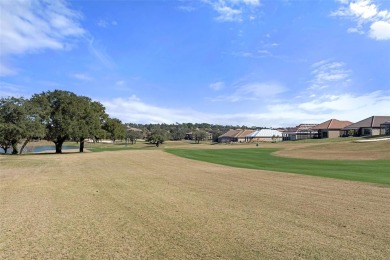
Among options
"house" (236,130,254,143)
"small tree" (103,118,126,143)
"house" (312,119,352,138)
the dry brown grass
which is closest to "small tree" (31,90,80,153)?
"small tree" (103,118,126,143)

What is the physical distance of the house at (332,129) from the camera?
12031cm

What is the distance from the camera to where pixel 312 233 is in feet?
27.6

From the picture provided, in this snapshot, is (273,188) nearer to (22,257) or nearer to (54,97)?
(22,257)

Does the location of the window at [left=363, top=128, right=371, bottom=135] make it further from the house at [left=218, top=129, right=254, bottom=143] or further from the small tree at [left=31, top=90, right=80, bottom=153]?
the small tree at [left=31, top=90, right=80, bottom=153]

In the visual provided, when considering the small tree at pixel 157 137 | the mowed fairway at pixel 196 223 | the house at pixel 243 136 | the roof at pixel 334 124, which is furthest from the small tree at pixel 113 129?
the house at pixel 243 136

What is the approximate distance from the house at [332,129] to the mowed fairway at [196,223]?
11108 cm

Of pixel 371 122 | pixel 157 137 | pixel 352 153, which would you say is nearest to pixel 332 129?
pixel 371 122

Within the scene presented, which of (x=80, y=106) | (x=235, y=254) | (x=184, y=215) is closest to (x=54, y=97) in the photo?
(x=80, y=106)

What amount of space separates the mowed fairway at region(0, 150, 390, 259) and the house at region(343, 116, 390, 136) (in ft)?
325

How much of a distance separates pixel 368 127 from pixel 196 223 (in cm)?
10912

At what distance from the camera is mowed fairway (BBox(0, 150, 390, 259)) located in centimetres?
717

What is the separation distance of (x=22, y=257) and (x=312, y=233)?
6.44 m

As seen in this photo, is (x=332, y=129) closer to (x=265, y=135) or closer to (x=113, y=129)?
(x=265, y=135)

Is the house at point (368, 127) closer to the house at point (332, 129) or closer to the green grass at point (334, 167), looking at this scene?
the house at point (332, 129)
